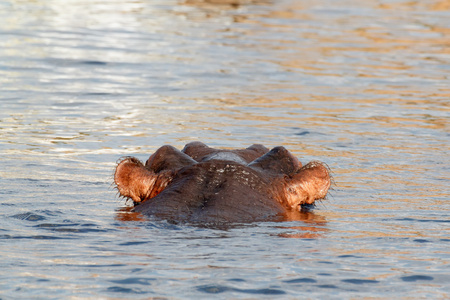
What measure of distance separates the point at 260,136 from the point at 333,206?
3.29m

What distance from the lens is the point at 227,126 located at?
10656mm

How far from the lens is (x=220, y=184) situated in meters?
6.05

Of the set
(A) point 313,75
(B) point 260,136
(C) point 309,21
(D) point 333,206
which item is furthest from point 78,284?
(C) point 309,21

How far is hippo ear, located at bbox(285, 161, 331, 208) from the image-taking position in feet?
21.1

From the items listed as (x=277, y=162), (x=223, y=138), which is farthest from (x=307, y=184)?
(x=223, y=138)

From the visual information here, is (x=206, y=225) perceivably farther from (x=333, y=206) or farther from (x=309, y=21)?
(x=309, y=21)

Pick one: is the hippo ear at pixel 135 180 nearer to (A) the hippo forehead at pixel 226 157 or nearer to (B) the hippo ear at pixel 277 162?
(A) the hippo forehead at pixel 226 157

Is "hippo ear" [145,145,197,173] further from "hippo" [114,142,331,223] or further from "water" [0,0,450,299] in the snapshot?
"water" [0,0,450,299]

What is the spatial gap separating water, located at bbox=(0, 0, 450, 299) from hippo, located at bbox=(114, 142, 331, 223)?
0.18m

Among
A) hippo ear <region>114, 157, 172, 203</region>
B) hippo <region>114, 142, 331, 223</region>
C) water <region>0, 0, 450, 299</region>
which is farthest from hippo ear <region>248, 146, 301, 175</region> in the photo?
hippo ear <region>114, 157, 172, 203</region>

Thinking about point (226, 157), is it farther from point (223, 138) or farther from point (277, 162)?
point (223, 138)

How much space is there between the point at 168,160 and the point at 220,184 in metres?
0.58

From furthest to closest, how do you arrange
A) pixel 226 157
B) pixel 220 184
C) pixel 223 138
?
pixel 223 138 < pixel 226 157 < pixel 220 184

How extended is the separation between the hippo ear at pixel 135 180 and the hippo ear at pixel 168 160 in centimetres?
7
